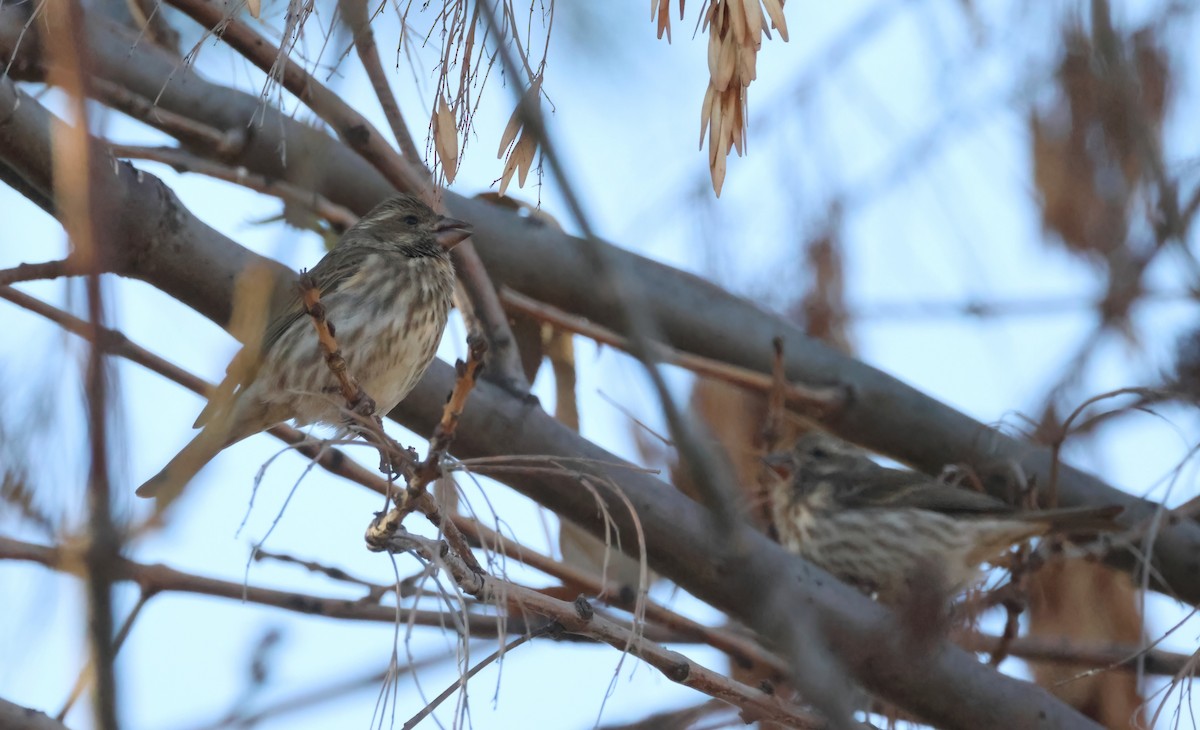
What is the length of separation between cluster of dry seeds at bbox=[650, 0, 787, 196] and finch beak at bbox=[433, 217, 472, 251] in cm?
239

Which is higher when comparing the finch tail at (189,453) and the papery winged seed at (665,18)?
the finch tail at (189,453)

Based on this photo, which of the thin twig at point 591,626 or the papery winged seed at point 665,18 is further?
the thin twig at point 591,626

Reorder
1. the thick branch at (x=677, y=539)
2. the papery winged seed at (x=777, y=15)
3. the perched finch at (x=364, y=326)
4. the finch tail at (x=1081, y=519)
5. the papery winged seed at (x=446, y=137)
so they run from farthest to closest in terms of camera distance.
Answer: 1. the finch tail at (x=1081, y=519)
2. the perched finch at (x=364, y=326)
3. the thick branch at (x=677, y=539)
4. the papery winged seed at (x=446, y=137)
5. the papery winged seed at (x=777, y=15)

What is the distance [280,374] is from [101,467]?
3900mm

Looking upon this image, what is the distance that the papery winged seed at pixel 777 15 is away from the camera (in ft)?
7.18

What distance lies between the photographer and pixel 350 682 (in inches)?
163

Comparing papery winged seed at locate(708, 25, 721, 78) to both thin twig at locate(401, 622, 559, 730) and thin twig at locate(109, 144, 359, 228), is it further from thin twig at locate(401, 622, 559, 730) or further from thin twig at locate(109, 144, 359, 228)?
thin twig at locate(109, 144, 359, 228)

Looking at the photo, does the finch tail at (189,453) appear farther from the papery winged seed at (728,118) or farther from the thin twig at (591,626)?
the papery winged seed at (728,118)

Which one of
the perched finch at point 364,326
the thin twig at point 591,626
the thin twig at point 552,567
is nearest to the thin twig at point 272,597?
the thin twig at point 591,626

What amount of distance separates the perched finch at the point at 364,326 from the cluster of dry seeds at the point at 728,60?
7.58 feet

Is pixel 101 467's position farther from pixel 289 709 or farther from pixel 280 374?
pixel 280 374

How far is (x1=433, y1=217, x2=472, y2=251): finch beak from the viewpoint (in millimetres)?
4753

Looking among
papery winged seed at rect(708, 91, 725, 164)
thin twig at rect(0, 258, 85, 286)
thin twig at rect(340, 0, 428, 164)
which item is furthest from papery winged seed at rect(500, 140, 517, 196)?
thin twig at rect(0, 258, 85, 286)

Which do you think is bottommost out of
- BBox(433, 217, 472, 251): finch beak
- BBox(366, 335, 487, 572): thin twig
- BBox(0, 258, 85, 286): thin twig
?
BBox(366, 335, 487, 572): thin twig
